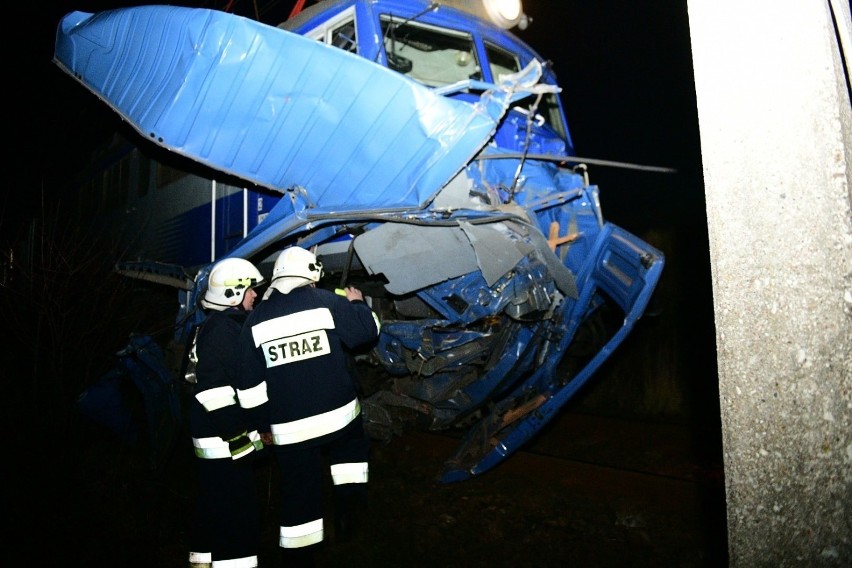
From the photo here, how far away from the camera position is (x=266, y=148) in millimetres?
3158

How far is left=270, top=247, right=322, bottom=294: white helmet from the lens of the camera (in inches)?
128

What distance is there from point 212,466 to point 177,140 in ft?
6.38

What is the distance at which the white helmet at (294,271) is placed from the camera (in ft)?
10.6

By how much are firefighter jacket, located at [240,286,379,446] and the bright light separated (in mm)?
2885

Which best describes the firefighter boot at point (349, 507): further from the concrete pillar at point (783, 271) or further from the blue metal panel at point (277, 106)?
the concrete pillar at point (783, 271)

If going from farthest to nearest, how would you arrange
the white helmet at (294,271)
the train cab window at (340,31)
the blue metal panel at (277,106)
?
the train cab window at (340,31), the white helmet at (294,271), the blue metal panel at (277,106)

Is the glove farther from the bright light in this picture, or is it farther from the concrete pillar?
the bright light

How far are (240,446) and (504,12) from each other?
12.9ft

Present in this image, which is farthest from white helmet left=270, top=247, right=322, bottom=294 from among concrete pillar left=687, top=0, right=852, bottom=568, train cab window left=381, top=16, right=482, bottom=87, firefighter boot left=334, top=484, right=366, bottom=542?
concrete pillar left=687, top=0, right=852, bottom=568

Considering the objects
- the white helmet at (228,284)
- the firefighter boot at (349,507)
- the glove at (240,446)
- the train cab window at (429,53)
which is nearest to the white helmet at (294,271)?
the white helmet at (228,284)

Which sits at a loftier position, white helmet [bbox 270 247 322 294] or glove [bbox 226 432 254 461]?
white helmet [bbox 270 247 322 294]

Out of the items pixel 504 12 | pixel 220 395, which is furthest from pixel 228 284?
pixel 504 12

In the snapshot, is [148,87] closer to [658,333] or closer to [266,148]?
[266,148]

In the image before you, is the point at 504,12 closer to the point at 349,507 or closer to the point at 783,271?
the point at 783,271
